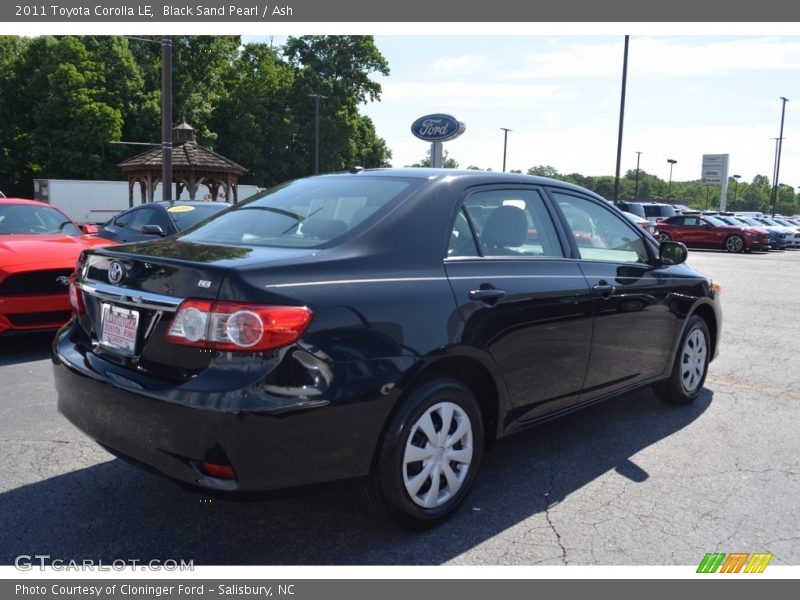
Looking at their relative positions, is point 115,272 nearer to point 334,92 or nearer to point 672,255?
point 672,255

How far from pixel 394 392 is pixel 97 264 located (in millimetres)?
1524

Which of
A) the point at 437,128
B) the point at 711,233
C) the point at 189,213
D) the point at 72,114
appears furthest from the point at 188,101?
the point at 189,213

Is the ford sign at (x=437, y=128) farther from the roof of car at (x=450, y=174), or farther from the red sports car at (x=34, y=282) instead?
the roof of car at (x=450, y=174)

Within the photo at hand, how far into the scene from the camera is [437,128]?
1919cm

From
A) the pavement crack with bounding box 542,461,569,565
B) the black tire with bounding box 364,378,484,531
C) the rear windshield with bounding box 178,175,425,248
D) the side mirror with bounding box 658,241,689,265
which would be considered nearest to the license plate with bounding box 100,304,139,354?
the rear windshield with bounding box 178,175,425,248

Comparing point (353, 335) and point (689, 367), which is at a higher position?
point (353, 335)

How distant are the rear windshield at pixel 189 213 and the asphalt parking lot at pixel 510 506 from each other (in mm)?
4078

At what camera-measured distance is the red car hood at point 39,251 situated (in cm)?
639

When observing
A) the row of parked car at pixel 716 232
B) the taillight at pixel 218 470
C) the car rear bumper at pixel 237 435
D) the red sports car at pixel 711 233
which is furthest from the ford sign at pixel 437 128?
the taillight at pixel 218 470

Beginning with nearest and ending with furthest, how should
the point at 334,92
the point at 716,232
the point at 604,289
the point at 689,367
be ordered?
the point at 604,289 < the point at 689,367 < the point at 716,232 < the point at 334,92

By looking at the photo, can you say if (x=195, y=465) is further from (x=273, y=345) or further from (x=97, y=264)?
(x=97, y=264)

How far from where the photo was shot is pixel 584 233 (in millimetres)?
4344

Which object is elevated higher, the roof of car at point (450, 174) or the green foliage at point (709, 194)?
the green foliage at point (709, 194)

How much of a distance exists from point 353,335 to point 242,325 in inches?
17.6
